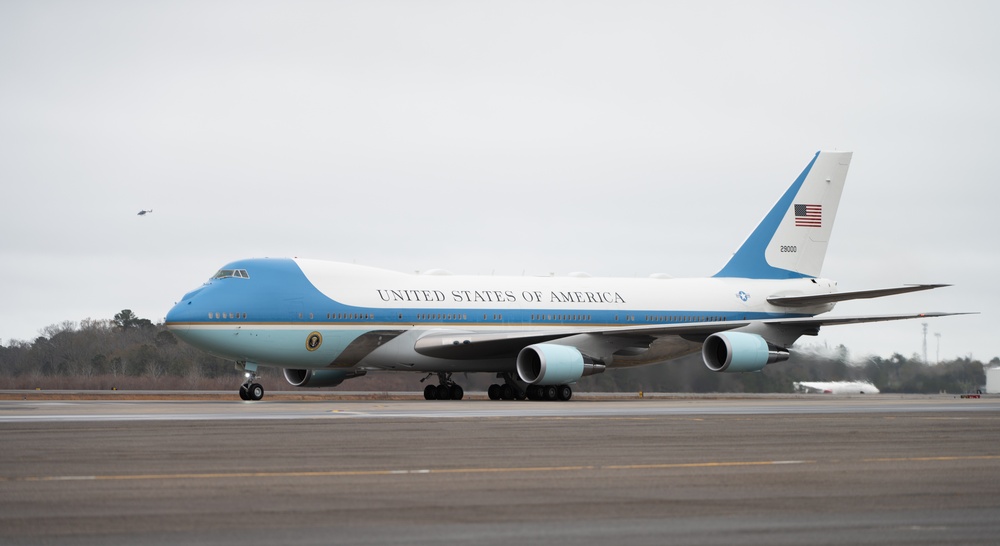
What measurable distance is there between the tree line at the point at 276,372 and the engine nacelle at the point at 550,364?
15.2 feet

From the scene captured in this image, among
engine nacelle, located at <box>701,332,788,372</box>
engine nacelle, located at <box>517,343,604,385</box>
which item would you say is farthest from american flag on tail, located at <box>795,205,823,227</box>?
engine nacelle, located at <box>517,343,604,385</box>

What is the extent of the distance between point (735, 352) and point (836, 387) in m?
8.68

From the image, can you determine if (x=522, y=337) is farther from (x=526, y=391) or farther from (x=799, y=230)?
(x=799, y=230)

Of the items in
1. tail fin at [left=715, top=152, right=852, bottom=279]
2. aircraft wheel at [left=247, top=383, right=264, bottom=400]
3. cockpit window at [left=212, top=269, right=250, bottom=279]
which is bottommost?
aircraft wheel at [left=247, top=383, right=264, bottom=400]

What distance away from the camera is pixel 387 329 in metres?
38.8

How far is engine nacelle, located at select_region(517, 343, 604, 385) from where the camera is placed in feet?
125

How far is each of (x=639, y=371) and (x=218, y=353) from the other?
15.6 meters

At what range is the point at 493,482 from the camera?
42.4ft

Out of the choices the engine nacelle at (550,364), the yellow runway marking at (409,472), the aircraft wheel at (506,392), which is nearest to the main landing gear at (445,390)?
the aircraft wheel at (506,392)

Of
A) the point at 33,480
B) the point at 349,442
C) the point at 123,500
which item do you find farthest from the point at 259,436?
the point at 123,500

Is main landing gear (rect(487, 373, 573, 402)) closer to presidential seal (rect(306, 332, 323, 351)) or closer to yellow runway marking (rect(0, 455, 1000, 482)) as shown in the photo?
presidential seal (rect(306, 332, 323, 351))

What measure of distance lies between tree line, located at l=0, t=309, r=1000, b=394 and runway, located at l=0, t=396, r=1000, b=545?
2225 cm

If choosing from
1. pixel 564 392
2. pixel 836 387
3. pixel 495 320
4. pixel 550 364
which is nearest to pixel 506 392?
pixel 495 320

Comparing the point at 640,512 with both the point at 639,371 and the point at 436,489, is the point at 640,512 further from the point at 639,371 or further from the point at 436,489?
the point at 639,371
